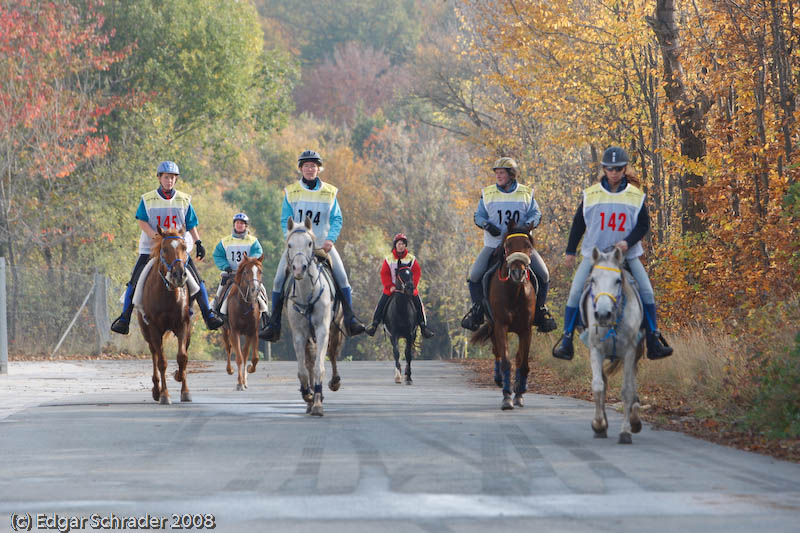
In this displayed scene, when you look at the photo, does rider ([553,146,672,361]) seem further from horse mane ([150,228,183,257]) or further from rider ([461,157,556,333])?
horse mane ([150,228,183,257])

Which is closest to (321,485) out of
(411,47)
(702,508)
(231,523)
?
(231,523)

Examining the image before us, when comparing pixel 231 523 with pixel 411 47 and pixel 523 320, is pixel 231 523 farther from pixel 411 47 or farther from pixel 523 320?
pixel 411 47

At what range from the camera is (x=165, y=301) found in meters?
16.1

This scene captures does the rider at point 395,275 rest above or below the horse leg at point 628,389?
above

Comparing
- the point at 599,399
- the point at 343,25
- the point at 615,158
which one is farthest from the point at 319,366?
the point at 343,25

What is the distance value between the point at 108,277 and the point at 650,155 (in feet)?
58.8

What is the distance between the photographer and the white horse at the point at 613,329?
11430 millimetres

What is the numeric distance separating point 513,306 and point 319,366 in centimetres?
288

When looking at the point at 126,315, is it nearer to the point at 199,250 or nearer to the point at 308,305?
the point at 199,250

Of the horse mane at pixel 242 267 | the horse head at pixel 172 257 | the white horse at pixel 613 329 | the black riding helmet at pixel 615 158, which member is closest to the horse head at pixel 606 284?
the white horse at pixel 613 329

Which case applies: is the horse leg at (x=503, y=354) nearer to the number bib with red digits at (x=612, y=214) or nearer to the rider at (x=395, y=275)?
the number bib with red digits at (x=612, y=214)

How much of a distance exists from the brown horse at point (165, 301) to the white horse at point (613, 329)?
6352 millimetres

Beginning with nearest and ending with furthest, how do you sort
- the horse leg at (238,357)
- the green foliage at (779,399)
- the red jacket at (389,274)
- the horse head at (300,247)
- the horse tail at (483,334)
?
the green foliage at (779,399) < the horse head at (300,247) < the horse tail at (483,334) < the horse leg at (238,357) < the red jacket at (389,274)

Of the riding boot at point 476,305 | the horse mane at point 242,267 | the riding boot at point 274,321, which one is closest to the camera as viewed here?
the riding boot at point 274,321
